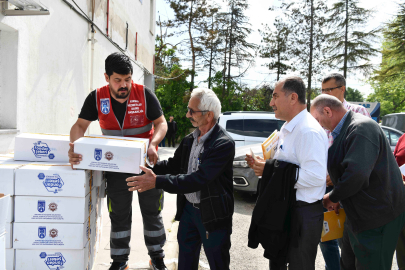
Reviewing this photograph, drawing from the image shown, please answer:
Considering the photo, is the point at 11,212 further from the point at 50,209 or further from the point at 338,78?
the point at 338,78

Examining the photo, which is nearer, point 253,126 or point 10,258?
point 10,258

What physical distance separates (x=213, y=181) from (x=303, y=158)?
695mm

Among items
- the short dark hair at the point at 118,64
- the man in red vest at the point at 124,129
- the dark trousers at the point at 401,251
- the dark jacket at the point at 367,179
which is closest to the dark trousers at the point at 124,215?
the man in red vest at the point at 124,129

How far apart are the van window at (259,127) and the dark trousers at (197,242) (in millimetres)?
6294

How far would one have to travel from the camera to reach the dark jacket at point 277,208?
6.63 ft

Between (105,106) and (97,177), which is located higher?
(105,106)

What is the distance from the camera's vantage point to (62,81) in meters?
5.18

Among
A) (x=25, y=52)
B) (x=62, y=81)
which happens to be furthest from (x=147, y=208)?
(x=62, y=81)

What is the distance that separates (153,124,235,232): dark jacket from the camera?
215cm

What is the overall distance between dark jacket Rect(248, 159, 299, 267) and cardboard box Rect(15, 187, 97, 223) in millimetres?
1392

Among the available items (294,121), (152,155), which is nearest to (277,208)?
(294,121)

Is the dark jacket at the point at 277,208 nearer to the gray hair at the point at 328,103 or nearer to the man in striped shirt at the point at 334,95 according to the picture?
the gray hair at the point at 328,103

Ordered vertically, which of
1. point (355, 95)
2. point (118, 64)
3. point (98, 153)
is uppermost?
point (355, 95)

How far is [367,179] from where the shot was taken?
2.01 m
